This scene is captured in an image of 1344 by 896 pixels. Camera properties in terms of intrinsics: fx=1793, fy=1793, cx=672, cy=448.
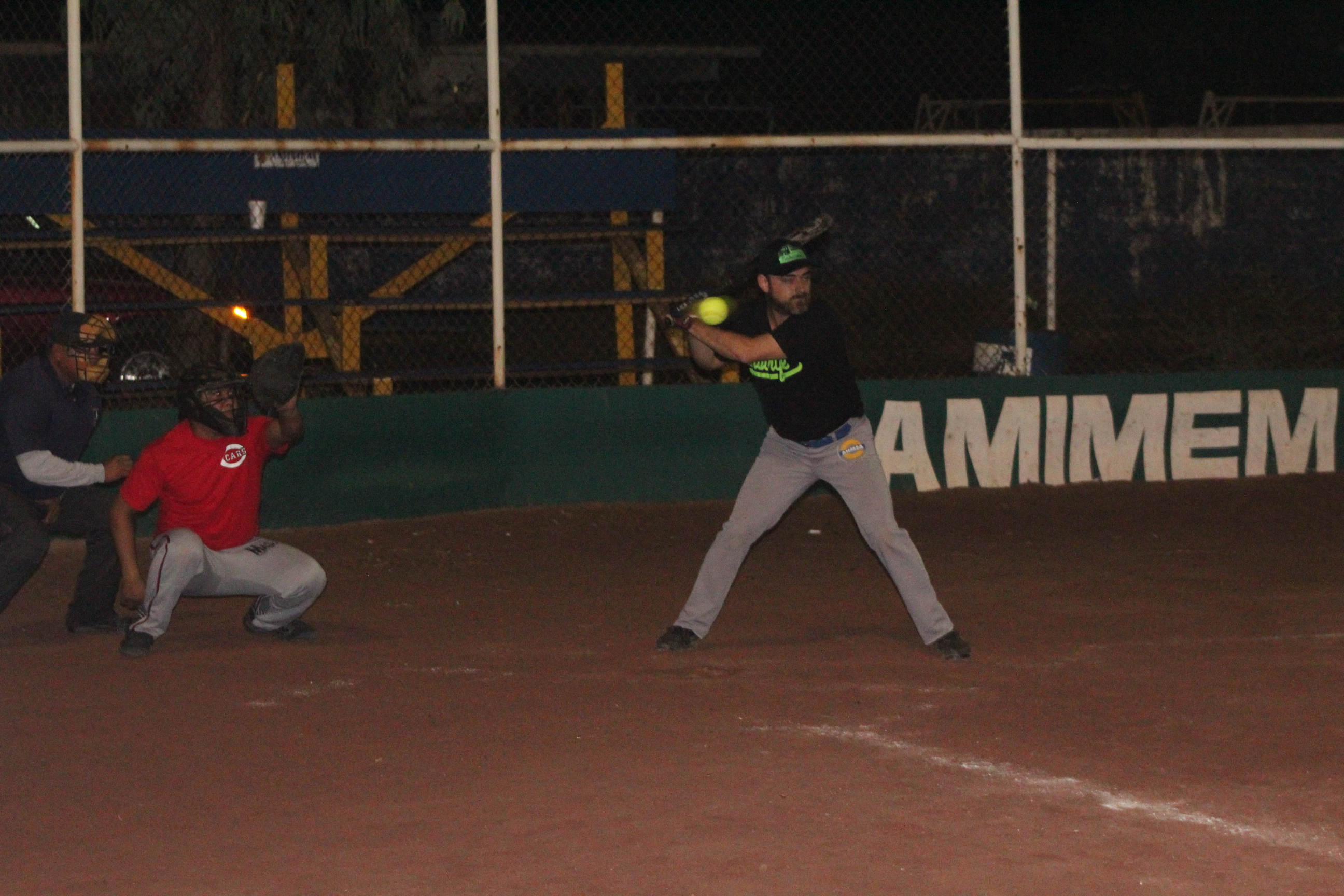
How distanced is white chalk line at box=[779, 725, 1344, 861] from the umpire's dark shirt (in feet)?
12.3

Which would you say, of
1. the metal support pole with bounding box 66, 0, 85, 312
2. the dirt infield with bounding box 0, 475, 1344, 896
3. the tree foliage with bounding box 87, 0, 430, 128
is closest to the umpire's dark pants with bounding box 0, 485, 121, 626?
the dirt infield with bounding box 0, 475, 1344, 896

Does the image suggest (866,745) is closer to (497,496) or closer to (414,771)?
(414,771)

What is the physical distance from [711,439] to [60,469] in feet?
17.6

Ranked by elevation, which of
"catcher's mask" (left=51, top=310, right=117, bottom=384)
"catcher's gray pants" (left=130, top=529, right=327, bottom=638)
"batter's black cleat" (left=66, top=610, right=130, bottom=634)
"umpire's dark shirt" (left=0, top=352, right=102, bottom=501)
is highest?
"catcher's mask" (left=51, top=310, right=117, bottom=384)

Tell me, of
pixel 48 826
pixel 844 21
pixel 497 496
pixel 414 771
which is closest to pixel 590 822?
pixel 414 771

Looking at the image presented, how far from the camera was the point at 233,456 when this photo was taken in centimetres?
793

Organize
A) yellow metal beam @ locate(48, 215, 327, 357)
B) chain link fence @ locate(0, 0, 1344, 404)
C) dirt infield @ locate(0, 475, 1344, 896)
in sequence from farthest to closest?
chain link fence @ locate(0, 0, 1344, 404)
yellow metal beam @ locate(48, 215, 327, 357)
dirt infield @ locate(0, 475, 1344, 896)

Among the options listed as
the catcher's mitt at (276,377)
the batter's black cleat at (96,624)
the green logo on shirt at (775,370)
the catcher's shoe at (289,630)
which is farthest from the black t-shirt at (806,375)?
the batter's black cleat at (96,624)

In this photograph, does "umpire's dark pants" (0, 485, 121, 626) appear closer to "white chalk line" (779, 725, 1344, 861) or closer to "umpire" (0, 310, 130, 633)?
"umpire" (0, 310, 130, 633)

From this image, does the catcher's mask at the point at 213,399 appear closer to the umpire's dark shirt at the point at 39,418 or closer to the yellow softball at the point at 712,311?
the umpire's dark shirt at the point at 39,418

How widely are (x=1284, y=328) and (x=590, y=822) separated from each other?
589 inches

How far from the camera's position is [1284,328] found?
736 inches

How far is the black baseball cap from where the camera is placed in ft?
25.1

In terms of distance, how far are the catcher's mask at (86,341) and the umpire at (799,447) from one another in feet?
9.00
